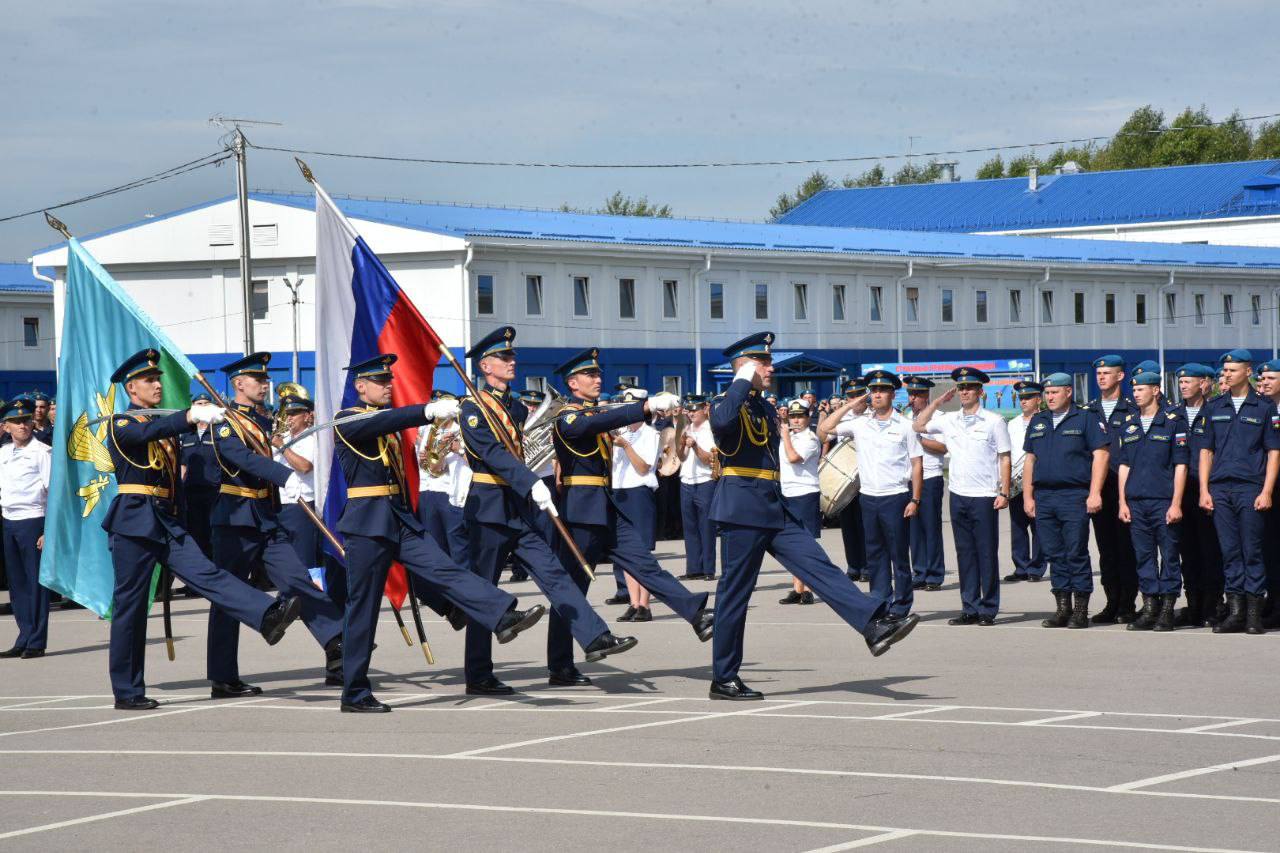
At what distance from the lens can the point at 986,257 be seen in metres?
62.1

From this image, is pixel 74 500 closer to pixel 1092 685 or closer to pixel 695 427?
pixel 1092 685

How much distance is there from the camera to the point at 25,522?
14547mm

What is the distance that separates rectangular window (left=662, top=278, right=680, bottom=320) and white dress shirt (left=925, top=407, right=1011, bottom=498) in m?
40.8

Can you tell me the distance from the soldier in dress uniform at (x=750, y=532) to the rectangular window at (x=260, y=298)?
157ft

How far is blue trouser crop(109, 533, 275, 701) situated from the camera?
35.1 ft

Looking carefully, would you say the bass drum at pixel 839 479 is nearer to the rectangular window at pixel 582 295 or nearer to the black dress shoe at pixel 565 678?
the black dress shoe at pixel 565 678

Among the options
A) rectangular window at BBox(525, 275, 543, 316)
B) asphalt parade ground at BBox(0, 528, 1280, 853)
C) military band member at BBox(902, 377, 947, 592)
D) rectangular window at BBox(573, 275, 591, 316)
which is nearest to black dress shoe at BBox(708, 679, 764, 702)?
asphalt parade ground at BBox(0, 528, 1280, 853)

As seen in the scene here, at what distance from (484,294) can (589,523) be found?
41.5 m

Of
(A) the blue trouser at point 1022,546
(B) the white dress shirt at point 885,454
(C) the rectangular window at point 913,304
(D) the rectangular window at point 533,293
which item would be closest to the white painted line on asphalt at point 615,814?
(B) the white dress shirt at point 885,454

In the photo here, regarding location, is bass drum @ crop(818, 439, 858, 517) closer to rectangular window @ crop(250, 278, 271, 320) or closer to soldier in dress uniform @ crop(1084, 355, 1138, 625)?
soldier in dress uniform @ crop(1084, 355, 1138, 625)

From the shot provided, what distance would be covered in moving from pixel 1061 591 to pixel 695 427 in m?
6.43

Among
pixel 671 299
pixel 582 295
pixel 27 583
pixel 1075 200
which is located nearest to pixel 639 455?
pixel 27 583

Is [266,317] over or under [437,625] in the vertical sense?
over

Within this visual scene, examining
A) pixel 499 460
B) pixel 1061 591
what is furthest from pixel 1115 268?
pixel 499 460
